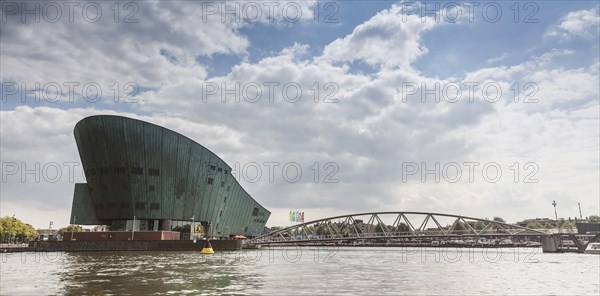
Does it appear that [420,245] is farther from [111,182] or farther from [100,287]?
[100,287]

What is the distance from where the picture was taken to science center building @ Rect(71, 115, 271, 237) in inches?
3826

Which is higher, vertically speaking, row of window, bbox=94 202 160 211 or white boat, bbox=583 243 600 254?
row of window, bbox=94 202 160 211

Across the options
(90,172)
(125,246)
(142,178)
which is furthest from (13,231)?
(125,246)

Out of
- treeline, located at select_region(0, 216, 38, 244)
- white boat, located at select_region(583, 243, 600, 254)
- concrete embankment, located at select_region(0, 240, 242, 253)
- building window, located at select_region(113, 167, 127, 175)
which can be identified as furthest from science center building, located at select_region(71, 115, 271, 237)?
white boat, located at select_region(583, 243, 600, 254)

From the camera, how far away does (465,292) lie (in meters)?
22.4

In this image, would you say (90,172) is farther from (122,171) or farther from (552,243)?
(552,243)

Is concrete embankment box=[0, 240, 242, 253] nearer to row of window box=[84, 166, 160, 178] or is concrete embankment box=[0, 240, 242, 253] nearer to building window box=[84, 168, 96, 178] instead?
row of window box=[84, 166, 160, 178]

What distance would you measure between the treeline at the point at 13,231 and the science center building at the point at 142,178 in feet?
74.8

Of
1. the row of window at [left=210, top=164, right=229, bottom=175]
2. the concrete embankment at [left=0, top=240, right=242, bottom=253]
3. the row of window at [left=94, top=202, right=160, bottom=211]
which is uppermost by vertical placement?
the row of window at [left=210, top=164, right=229, bottom=175]

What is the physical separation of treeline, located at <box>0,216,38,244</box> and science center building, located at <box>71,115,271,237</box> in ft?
74.8

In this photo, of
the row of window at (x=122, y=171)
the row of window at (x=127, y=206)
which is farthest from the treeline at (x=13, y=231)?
the row of window at (x=122, y=171)

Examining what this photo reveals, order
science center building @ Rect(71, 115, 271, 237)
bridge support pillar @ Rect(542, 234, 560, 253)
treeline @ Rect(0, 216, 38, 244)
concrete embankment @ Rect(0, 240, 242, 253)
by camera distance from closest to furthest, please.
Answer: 1. concrete embankment @ Rect(0, 240, 242, 253)
2. bridge support pillar @ Rect(542, 234, 560, 253)
3. science center building @ Rect(71, 115, 271, 237)
4. treeline @ Rect(0, 216, 38, 244)

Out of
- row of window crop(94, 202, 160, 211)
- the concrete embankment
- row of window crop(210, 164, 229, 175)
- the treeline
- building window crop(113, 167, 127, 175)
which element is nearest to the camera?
the concrete embankment

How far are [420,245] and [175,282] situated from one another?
174825 millimetres
